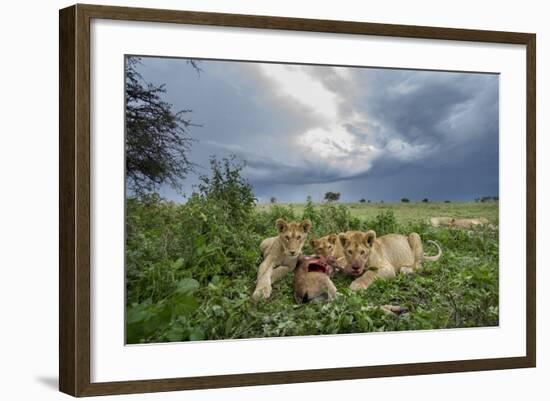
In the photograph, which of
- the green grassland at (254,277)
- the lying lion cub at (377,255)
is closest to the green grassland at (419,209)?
the green grassland at (254,277)

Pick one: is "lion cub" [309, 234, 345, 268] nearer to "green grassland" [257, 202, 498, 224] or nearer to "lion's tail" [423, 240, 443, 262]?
"green grassland" [257, 202, 498, 224]

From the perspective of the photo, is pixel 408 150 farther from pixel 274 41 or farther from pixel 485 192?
pixel 274 41

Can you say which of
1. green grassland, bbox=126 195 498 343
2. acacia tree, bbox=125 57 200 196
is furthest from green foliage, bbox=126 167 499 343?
acacia tree, bbox=125 57 200 196

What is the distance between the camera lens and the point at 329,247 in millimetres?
6098

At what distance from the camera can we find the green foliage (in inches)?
222

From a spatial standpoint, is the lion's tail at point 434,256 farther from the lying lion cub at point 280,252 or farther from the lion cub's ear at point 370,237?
the lying lion cub at point 280,252

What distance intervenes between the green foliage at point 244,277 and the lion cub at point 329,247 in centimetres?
4

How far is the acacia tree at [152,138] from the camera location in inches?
220

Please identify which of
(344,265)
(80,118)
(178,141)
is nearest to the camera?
(80,118)

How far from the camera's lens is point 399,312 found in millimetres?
6207

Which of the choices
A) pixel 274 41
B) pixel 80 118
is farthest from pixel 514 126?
pixel 80 118

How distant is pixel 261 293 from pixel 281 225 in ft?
1.26

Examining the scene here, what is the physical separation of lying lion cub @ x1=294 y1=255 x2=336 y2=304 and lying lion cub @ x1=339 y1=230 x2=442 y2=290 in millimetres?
124

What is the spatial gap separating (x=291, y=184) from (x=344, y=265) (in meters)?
0.57
